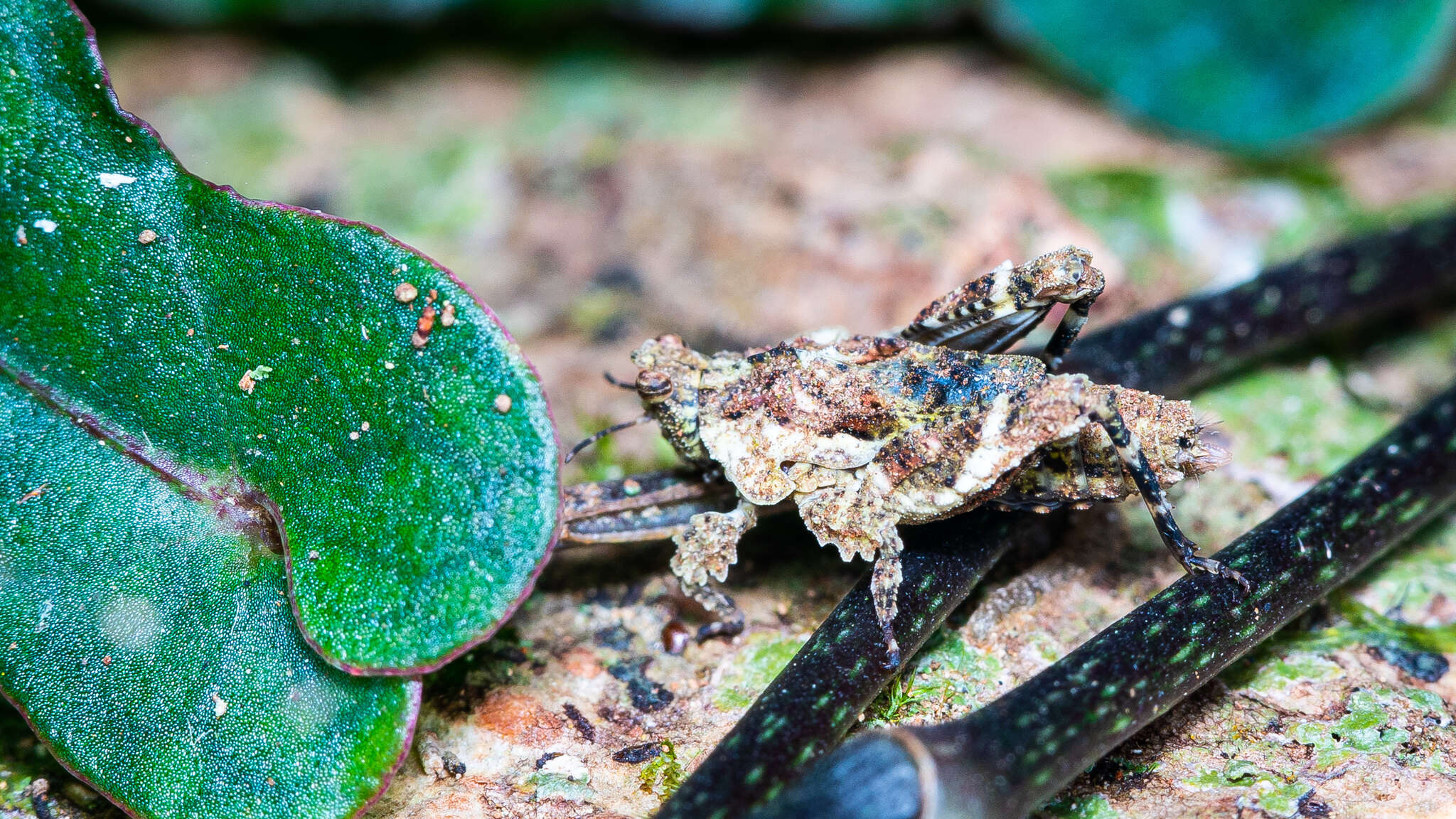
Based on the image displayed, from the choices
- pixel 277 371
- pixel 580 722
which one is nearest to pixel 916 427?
pixel 580 722

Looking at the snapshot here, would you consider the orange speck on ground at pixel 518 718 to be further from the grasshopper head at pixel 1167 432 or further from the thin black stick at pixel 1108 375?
the grasshopper head at pixel 1167 432

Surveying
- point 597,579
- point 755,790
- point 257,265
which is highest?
point 257,265

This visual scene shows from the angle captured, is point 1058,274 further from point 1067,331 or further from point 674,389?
point 674,389

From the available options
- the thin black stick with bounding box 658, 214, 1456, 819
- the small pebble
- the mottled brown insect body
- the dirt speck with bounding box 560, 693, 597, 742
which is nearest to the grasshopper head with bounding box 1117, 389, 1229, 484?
the mottled brown insect body

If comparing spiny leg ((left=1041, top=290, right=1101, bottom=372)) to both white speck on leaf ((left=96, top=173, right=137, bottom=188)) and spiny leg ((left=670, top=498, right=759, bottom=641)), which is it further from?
white speck on leaf ((left=96, top=173, right=137, bottom=188))

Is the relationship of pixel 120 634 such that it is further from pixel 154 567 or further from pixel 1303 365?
pixel 1303 365

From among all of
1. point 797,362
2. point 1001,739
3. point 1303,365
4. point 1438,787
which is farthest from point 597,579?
point 1303,365
